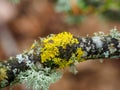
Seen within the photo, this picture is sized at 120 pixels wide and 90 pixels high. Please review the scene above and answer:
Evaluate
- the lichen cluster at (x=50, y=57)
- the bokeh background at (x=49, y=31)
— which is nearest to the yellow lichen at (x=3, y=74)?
the lichen cluster at (x=50, y=57)

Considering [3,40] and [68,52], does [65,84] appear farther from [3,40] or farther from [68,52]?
[68,52]

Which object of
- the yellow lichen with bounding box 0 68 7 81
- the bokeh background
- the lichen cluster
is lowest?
the yellow lichen with bounding box 0 68 7 81

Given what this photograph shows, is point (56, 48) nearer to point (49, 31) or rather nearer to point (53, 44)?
point (53, 44)

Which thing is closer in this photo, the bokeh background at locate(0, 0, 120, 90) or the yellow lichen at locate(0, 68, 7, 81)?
the yellow lichen at locate(0, 68, 7, 81)

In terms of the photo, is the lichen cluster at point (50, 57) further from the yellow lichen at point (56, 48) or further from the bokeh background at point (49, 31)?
the bokeh background at point (49, 31)

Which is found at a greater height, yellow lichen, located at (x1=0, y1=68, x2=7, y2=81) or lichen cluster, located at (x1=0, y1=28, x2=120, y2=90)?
lichen cluster, located at (x1=0, y1=28, x2=120, y2=90)

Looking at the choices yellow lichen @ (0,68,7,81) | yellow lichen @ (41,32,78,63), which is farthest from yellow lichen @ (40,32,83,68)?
yellow lichen @ (0,68,7,81)

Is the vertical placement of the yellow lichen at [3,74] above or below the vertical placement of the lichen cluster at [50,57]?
below

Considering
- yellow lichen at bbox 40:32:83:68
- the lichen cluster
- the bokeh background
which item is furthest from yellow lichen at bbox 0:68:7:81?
the bokeh background

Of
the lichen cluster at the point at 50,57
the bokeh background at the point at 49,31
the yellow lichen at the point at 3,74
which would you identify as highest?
the bokeh background at the point at 49,31

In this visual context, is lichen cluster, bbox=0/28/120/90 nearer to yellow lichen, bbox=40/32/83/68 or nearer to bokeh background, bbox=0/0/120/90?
yellow lichen, bbox=40/32/83/68

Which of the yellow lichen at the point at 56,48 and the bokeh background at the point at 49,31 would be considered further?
the bokeh background at the point at 49,31
